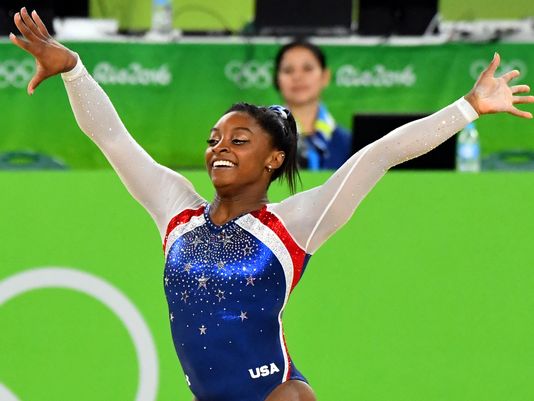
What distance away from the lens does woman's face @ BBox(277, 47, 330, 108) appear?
6160 mm

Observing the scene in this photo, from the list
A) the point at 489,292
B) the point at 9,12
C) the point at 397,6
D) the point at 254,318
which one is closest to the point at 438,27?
the point at 397,6

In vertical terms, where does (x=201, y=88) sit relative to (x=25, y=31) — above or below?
below

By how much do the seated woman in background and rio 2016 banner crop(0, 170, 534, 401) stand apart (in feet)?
6.19

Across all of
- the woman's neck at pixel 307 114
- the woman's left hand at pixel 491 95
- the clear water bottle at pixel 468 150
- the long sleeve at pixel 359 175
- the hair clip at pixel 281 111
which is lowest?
the clear water bottle at pixel 468 150

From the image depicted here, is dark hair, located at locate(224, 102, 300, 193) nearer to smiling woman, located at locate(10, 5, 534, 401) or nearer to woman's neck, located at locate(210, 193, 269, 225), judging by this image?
smiling woman, located at locate(10, 5, 534, 401)

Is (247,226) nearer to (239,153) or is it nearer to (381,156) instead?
(239,153)

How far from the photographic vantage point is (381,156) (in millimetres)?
3143

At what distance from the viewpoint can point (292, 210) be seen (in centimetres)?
322

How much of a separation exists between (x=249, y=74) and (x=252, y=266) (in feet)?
12.4

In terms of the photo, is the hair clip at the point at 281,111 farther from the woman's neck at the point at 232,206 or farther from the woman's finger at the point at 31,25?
the woman's finger at the point at 31,25

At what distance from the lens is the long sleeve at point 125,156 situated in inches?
130

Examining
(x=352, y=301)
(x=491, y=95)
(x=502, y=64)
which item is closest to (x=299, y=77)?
(x=502, y=64)

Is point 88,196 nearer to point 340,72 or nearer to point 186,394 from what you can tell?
point 186,394

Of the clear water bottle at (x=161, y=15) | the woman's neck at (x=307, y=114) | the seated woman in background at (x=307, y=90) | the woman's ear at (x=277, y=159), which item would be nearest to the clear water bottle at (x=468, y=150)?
the seated woman in background at (x=307, y=90)
